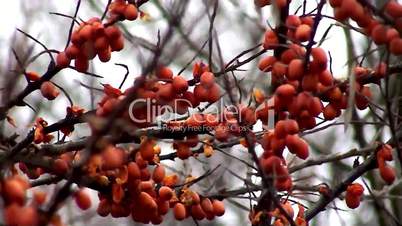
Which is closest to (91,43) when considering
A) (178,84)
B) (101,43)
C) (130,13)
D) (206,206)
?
(101,43)

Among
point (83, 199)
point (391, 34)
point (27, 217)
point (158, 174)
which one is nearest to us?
point (27, 217)

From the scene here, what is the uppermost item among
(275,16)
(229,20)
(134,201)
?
(229,20)

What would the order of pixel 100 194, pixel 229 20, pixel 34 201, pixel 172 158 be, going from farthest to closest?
pixel 229 20 < pixel 172 158 < pixel 100 194 < pixel 34 201

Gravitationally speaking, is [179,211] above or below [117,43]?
below

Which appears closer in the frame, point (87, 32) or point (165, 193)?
point (87, 32)

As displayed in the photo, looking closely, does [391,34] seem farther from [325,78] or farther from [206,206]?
[206,206]

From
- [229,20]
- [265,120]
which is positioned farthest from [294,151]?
[229,20]

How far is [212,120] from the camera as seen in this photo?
84.0 inches

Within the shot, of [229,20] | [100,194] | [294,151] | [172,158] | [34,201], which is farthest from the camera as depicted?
[229,20]

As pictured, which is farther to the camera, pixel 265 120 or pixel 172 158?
pixel 172 158

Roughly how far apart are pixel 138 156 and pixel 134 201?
0.52 feet

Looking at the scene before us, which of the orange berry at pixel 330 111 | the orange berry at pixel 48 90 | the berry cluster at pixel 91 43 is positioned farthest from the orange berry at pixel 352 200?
the orange berry at pixel 48 90

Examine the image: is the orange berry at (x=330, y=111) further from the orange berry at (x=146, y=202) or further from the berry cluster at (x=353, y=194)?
the orange berry at (x=146, y=202)

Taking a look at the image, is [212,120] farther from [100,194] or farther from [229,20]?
[229,20]
